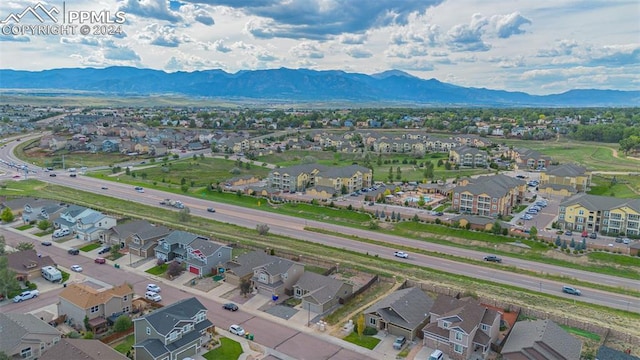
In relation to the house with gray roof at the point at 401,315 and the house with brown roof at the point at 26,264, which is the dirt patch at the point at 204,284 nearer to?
the house with brown roof at the point at 26,264

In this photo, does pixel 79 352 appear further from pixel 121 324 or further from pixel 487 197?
pixel 487 197

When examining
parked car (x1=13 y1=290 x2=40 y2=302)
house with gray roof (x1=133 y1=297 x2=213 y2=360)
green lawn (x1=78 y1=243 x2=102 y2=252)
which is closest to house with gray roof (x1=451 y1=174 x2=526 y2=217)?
house with gray roof (x1=133 y1=297 x2=213 y2=360)

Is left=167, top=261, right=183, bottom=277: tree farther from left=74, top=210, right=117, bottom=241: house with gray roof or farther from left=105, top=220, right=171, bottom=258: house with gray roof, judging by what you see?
left=74, top=210, right=117, bottom=241: house with gray roof

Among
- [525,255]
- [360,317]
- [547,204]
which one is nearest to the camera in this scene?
[360,317]

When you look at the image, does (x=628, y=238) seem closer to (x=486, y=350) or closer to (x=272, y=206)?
(x=486, y=350)

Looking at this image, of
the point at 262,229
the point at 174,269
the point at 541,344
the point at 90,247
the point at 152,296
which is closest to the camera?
the point at 541,344

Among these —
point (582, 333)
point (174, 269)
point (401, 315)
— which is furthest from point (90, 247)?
point (582, 333)

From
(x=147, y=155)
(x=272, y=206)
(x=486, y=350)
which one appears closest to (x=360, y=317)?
(x=486, y=350)

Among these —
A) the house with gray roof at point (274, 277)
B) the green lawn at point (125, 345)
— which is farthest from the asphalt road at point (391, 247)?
the green lawn at point (125, 345)
